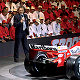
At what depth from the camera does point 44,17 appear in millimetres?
14102

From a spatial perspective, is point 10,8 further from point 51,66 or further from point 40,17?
point 51,66

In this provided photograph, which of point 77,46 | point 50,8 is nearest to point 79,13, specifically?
point 50,8

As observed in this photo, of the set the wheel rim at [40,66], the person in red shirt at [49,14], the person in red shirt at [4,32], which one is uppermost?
the person in red shirt at [49,14]

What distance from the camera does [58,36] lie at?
14.5m

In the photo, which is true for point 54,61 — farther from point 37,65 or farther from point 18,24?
Result: point 18,24

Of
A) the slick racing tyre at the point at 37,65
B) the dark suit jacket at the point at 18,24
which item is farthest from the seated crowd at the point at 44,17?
the slick racing tyre at the point at 37,65

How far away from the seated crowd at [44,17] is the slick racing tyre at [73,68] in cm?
571

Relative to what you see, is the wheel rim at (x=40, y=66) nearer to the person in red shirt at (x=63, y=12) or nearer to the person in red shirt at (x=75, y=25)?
the person in red shirt at (x=63, y=12)

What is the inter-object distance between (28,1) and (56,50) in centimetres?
729

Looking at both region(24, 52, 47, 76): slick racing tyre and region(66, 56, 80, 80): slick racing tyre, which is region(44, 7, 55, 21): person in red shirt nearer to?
region(24, 52, 47, 76): slick racing tyre

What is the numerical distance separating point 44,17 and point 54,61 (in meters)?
8.23

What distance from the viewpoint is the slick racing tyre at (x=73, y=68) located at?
5547 millimetres

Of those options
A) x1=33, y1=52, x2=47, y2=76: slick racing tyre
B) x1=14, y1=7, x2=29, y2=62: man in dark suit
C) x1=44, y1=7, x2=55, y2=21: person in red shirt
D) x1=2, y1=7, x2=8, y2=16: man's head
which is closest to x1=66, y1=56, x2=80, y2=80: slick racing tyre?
x1=33, y1=52, x2=47, y2=76: slick racing tyre

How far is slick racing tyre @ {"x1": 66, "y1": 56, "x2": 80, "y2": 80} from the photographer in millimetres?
5547
